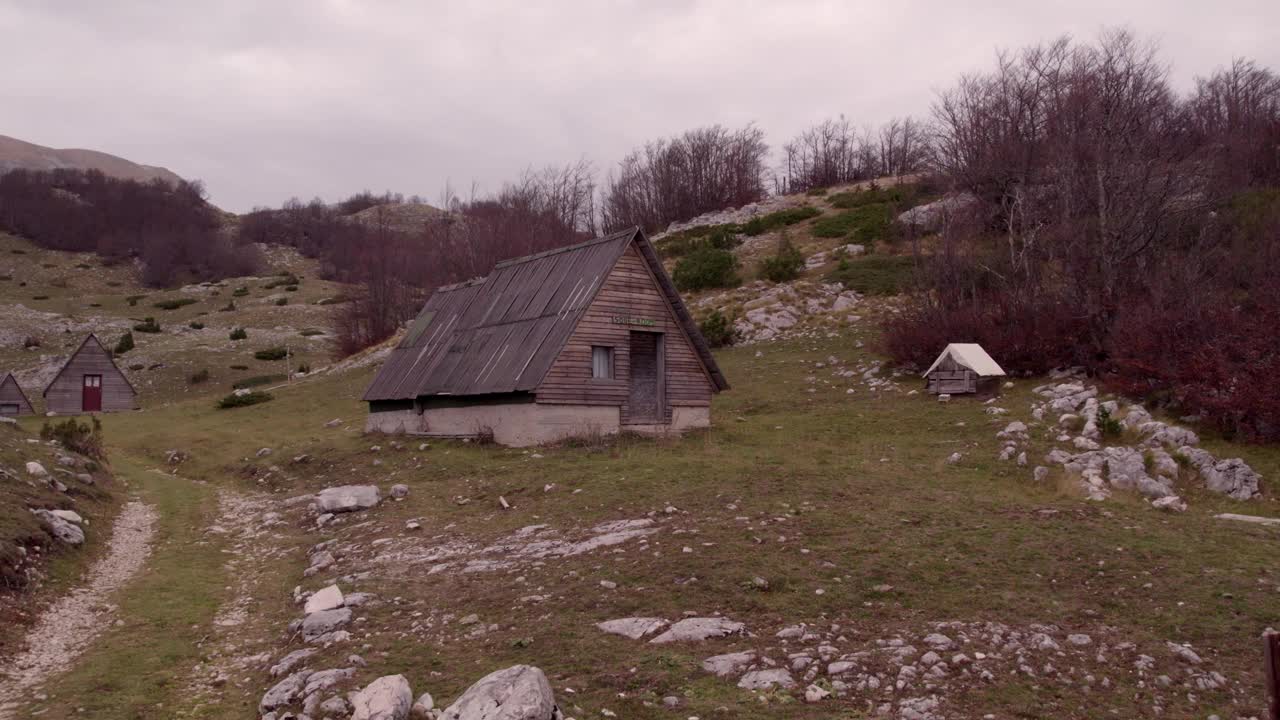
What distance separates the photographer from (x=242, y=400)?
44562 mm

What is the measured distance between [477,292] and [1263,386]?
23.8 m

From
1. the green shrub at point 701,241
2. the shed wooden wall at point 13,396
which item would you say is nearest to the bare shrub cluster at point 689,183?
the green shrub at point 701,241

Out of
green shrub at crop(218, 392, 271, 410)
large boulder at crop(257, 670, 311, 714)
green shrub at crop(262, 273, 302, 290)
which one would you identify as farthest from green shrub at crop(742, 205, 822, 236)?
large boulder at crop(257, 670, 311, 714)

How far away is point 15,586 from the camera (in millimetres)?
13133

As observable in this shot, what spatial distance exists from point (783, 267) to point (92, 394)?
127 ft

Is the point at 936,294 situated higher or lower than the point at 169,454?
higher

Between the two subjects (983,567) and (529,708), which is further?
(983,567)

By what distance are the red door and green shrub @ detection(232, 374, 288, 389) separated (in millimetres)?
8415

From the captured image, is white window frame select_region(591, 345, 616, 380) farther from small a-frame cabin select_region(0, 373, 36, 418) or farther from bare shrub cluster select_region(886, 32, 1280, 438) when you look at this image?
small a-frame cabin select_region(0, 373, 36, 418)

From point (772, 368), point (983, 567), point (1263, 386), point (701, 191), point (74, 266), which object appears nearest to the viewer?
point (983, 567)

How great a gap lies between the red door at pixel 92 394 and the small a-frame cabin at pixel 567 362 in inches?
1053

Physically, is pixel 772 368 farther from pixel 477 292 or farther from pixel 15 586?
pixel 15 586

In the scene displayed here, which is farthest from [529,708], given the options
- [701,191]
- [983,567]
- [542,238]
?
[701,191]

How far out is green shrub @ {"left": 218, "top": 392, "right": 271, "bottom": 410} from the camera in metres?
44.1
